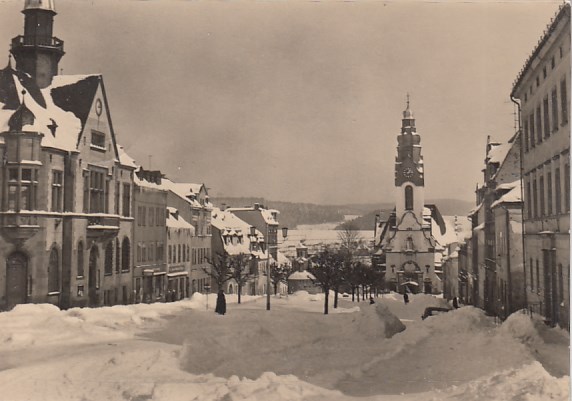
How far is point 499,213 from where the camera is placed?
1173cm

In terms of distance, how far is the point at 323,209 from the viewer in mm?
11047

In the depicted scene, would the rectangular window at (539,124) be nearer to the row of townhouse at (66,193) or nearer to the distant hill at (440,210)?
the distant hill at (440,210)

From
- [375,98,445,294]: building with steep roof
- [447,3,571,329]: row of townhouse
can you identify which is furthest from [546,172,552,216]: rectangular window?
[375,98,445,294]: building with steep roof

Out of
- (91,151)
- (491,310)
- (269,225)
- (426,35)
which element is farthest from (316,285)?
(426,35)

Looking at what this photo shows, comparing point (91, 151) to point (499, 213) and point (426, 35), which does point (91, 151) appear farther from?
point (499, 213)

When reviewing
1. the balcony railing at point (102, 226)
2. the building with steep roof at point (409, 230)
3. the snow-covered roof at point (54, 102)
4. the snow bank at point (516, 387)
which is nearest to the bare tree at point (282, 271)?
the building with steep roof at point (409, 230)

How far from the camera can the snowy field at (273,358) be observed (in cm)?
848

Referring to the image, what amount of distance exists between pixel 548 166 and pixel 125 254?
8088mm

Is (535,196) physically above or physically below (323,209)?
above

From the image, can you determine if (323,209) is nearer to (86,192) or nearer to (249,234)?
(249,234)

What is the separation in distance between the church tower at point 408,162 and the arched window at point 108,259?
559cm

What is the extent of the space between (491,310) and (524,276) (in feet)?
3.25

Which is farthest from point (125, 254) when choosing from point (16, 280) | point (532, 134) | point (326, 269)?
point (532, 134)

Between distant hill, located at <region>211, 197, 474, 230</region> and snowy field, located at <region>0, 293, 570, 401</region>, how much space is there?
6.12ft
